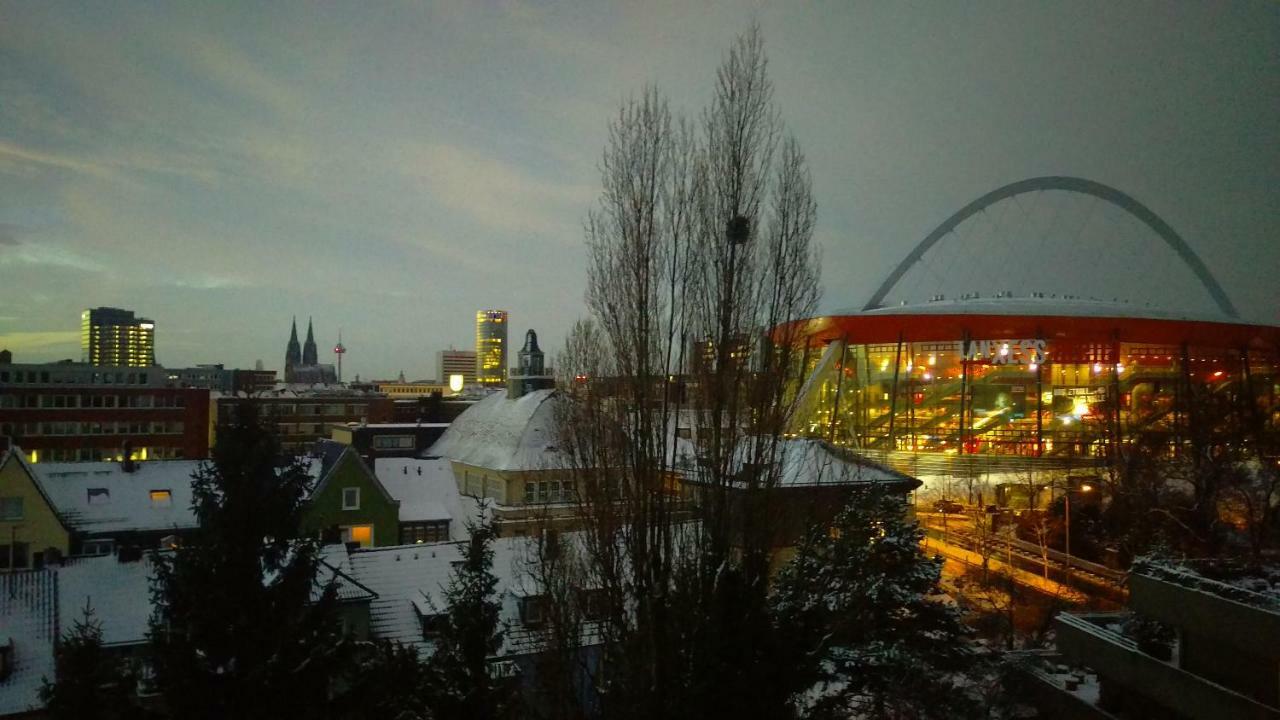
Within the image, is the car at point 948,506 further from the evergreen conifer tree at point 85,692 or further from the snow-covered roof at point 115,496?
the evergreen conifer tree at point 85,692

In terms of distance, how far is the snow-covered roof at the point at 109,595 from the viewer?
61.6 ft

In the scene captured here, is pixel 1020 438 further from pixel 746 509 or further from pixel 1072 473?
pixel 746 509

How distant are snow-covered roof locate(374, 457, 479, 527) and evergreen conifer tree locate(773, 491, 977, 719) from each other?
73.3 ft

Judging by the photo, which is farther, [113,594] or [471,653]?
[113,594]

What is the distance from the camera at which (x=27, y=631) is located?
18.2 metres

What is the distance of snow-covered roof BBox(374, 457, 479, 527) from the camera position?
1393 inches

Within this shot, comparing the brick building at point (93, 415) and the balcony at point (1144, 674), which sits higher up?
the brick building at point (93, 415)

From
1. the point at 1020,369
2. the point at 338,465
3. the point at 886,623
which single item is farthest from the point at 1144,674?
the point at 1020,369

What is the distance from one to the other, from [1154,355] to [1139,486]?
3225cm

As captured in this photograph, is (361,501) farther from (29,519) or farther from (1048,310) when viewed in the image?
Answer: (1048,310)

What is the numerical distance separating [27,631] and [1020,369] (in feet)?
188

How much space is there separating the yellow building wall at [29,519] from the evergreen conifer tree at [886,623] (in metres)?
27.9

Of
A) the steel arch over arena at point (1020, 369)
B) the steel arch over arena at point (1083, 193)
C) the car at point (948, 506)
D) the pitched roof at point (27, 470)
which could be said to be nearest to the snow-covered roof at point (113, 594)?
the pitched roof at point (27, 470)

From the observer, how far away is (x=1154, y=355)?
56.0 meters
